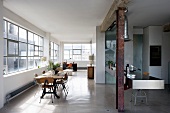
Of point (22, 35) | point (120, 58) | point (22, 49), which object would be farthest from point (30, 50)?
point (120, 58)

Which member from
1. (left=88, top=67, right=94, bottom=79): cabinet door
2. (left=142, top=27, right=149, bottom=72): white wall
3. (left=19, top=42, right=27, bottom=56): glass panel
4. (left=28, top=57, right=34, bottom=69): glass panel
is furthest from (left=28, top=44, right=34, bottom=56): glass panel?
(left=142, top=27, right=149, bottom=72): white wall

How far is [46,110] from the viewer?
4.16 meters

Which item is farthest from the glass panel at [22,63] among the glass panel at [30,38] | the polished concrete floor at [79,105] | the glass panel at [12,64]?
the polished concrete floor at [79,105]

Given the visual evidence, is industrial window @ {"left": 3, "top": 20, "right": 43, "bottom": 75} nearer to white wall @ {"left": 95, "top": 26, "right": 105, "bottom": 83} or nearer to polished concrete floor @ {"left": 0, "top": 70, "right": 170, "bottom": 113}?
polished concrete floor @ {"left": 0, "top": 70, "right": 170, "bottom": 113}

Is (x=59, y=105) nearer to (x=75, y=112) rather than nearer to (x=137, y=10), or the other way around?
(x=75, y=112)

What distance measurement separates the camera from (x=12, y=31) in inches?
232

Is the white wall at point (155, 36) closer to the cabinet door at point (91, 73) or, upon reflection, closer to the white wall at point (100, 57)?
the white wall at point (100, 57)

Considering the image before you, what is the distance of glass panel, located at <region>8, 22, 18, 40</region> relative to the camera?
18.6ft

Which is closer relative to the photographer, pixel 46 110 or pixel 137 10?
pixel 46 110

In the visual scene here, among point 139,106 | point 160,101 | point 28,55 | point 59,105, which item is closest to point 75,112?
point 59,105

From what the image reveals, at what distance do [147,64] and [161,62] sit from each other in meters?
0.70

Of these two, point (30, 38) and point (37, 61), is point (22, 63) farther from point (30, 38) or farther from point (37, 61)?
point (37, 61)

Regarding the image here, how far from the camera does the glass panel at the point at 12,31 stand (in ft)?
18.6

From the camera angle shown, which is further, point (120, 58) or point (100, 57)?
point (100, 57)
